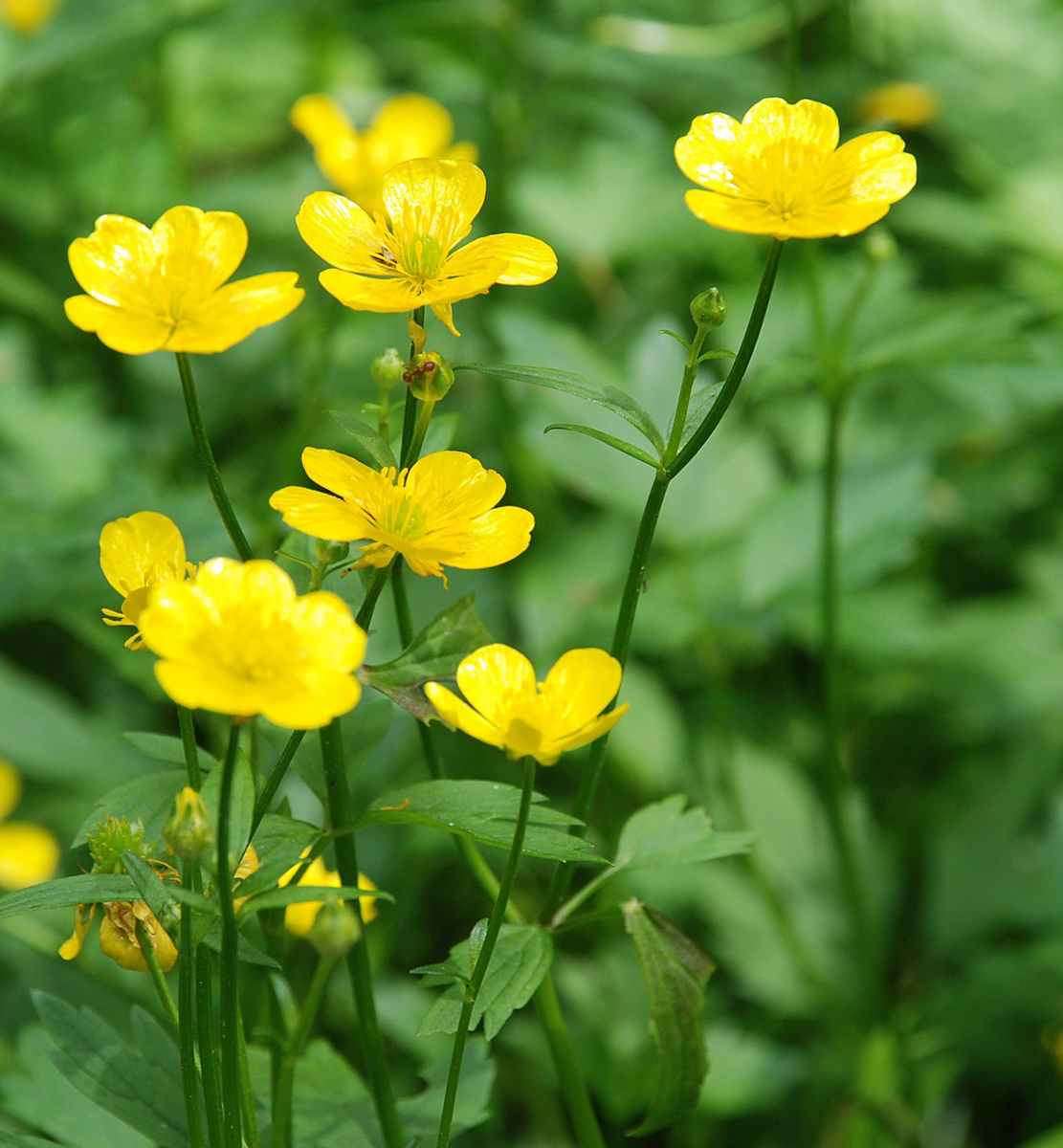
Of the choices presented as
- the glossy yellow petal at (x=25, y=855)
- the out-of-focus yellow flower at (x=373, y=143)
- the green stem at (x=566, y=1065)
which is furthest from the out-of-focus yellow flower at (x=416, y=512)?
the glossy yellow petal at (x=25, y=855)

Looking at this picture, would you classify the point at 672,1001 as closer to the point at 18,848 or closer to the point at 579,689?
the point at 579,689

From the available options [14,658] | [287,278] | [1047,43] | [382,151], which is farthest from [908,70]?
[287,278]

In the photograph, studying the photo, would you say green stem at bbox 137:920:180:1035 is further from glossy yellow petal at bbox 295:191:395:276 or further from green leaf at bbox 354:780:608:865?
glossy yellow petal at bbox 295:191:395:276

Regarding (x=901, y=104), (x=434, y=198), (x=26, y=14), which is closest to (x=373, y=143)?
(x=26, y=14)

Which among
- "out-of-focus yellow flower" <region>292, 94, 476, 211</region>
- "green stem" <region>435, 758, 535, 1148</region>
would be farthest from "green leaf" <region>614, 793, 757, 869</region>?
"out-of-focus yellow flower" <region>292, 94, 476, 211</region>

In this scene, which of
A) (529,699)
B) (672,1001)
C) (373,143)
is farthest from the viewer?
(373,143)

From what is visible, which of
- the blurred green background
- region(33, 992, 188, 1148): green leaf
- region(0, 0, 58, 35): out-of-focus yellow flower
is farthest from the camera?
region(0, 0, 58, 35): out-of-focus yellow flower

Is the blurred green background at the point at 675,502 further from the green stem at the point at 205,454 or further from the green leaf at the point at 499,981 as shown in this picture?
the green leaf at the point at 499,981
